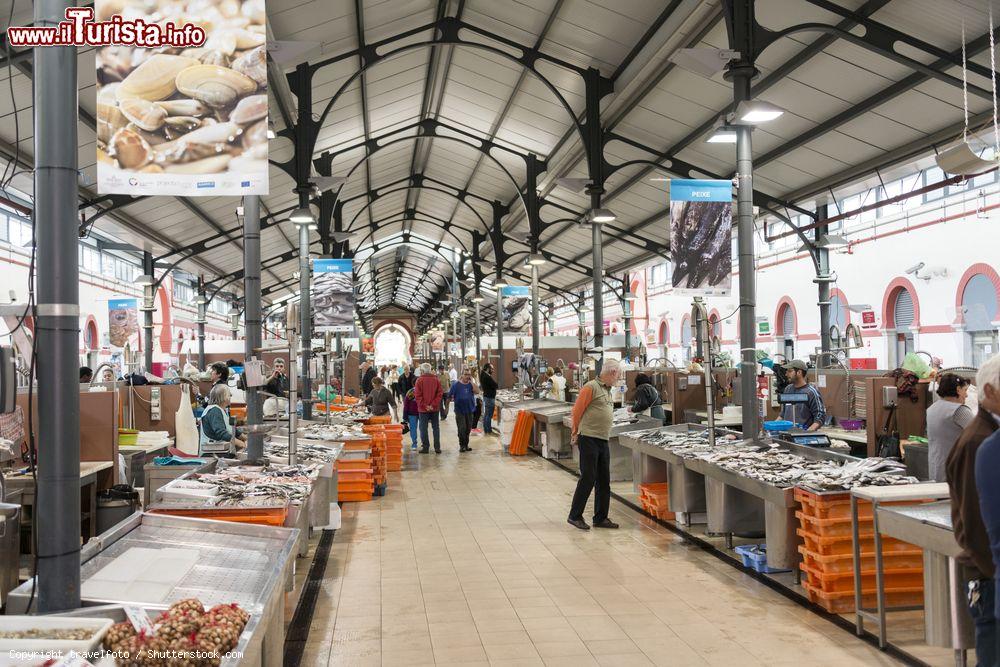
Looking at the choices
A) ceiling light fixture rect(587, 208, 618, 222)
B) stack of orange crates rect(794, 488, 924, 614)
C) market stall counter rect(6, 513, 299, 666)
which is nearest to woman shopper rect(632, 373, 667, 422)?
ceiling light fixture rect(587, 208, 618, 222)

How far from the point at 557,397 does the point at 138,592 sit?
12617mm

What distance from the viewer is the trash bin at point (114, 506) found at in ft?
17.3

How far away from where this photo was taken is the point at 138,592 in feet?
9.60

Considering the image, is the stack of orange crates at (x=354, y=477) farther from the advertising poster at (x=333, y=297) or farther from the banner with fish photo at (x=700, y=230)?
the advertising poster at (x=333, y=297)

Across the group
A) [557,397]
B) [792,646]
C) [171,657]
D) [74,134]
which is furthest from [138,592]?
[557,397]

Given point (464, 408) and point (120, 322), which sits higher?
point (120, 322)

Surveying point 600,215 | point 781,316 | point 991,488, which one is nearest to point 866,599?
point 991,488

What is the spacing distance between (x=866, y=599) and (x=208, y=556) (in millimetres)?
3705

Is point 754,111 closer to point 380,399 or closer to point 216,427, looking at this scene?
point 216,427

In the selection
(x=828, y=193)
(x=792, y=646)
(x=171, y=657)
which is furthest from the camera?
(x=828, y=193)

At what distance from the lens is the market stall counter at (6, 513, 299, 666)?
2.80 m

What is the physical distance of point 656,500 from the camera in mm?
7746

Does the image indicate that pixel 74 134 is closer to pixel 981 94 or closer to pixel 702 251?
pixel 702 251

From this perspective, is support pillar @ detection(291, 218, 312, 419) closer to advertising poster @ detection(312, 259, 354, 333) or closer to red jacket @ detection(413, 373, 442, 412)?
advertising poster @ detection(312, 259, 354, 333)
